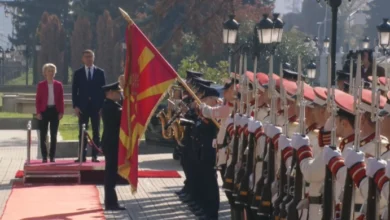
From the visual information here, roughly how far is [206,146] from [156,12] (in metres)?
34.3

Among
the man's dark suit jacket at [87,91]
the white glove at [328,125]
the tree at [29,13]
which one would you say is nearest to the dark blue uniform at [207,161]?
the white glove at [328,125]

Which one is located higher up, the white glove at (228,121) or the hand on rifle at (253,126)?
the hand on rifle at (253,126)

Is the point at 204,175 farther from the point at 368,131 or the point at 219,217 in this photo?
the point at 368,131

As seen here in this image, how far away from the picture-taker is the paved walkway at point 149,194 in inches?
529

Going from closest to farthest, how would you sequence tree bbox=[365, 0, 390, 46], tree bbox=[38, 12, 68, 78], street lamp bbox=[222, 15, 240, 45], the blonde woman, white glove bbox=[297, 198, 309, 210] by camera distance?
white glove bbox=[297, 198, 309, 210], the blonde woman, street lamp bbox=[222, 15, 240, 45], tree bbox=[38, 12, 68, 78], tree bbox=[365, 0, 390, 46]

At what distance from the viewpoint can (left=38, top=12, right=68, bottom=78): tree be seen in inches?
3051

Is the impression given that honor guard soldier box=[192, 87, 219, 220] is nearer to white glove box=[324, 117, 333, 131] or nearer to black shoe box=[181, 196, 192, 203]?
black shoe box=[181, 196, 192, 203]

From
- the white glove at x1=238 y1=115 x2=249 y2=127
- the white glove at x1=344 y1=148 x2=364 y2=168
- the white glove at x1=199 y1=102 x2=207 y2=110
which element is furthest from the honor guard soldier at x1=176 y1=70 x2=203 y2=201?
the white glove at x1=344 y1=148 x2=364 y2=168

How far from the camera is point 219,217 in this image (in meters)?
13.0

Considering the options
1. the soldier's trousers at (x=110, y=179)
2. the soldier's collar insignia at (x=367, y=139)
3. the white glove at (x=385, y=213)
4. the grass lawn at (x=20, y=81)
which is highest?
the soldier's collar insignia at (x=367, y=139)

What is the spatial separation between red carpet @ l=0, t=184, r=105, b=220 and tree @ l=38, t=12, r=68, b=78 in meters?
61.9

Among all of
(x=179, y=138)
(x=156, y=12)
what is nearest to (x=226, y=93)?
(x=179, y=138)

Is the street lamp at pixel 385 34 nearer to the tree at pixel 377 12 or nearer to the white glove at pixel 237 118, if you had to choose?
the white glove at pixel 237 118

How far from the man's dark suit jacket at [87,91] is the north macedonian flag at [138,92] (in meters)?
4.01
